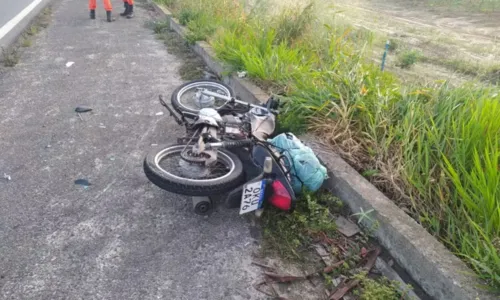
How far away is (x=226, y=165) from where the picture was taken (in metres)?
3.27

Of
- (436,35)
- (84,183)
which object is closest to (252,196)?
(84,183)

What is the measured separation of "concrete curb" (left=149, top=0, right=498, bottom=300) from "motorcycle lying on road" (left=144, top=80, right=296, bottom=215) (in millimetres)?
459

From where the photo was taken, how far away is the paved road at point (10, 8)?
347 inches

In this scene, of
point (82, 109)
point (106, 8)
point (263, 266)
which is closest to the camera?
point (263, 266)

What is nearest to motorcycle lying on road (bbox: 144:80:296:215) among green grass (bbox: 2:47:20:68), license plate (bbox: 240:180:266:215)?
license plate (bbox: 240:180:266:215)

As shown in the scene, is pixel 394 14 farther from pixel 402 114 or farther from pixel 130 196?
pixel 130 196

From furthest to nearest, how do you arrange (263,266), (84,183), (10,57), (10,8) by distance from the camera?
(10,8) → (10,57) → (84,183) → (263,266)

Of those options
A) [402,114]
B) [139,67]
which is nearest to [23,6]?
[139,67]

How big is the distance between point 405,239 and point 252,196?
3.49 ft

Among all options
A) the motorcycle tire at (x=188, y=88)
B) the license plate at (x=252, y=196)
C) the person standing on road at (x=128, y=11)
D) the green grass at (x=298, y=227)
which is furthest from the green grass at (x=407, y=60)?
the license plate at (x=252, y=196)

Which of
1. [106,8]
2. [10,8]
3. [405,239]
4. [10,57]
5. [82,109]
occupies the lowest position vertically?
[10,8]

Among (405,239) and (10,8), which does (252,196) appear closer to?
(405,239)

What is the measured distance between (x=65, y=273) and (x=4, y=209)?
933mm

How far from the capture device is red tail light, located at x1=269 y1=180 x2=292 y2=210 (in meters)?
2.94
